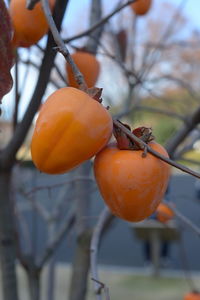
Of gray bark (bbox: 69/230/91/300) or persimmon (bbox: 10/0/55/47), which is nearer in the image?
persimmon (bbox: 10/0/55/47)

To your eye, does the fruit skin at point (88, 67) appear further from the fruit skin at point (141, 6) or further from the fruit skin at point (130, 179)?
the fruit skin at point (141, 6)

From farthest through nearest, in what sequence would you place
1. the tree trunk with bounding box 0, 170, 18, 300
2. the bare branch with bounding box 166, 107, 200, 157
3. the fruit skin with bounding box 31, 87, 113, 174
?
the bare branch with bounding box 166, 107, 200, 157, the tree trunk with bounding box 0, 170, 18, 300, the fruit skin with bounding box 31, 87, 113, 174

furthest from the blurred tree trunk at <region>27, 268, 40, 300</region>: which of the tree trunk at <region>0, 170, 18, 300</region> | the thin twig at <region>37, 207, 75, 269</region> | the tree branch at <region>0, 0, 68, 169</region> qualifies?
the tree branch at <region>0, 0, 68, 169</region>

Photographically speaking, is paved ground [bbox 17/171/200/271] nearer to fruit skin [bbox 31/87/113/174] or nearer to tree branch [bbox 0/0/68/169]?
tree branch [bbox 0/0/68/169]

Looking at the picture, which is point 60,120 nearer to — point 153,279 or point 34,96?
point 34,96

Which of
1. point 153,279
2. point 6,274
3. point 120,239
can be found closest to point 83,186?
point 6,274

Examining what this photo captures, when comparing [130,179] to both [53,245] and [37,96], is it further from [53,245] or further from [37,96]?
[53,245]

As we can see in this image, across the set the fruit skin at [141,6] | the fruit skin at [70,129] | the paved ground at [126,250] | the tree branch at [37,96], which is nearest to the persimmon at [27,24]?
the tree branch at [37,96]
